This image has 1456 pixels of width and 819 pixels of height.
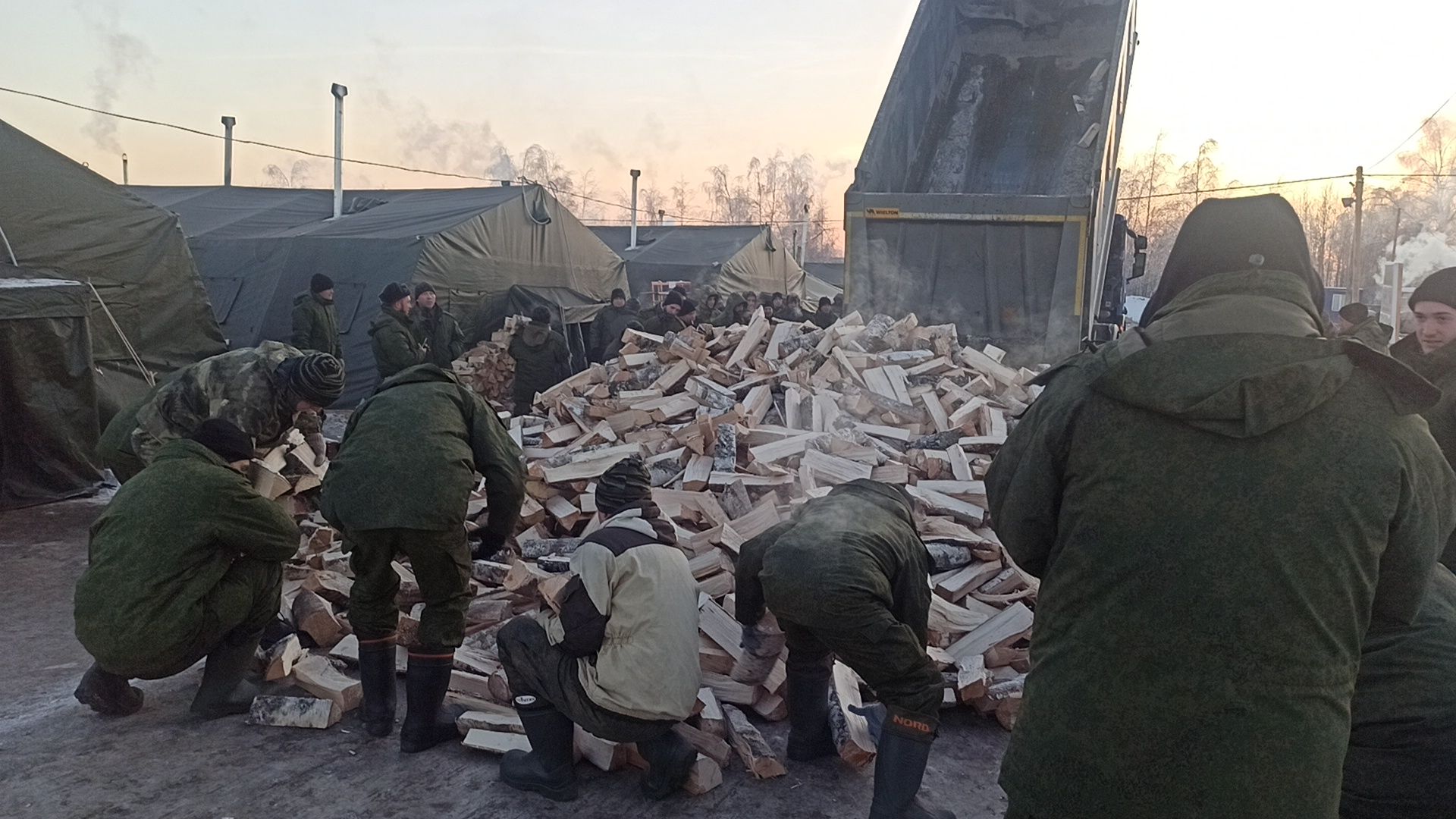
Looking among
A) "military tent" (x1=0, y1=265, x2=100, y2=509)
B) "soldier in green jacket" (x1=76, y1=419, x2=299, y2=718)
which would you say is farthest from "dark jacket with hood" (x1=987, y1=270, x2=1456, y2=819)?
"military tent" (x1=0, y1=265, x2=100, y2=509)

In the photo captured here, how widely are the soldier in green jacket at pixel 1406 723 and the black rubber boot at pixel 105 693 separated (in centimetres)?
464

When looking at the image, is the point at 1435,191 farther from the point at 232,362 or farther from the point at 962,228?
the point at 232,362

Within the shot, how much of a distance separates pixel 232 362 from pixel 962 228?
5.88m

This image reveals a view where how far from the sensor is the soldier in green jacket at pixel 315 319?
9.56m

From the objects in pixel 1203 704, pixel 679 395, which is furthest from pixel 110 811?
pixel 679 395

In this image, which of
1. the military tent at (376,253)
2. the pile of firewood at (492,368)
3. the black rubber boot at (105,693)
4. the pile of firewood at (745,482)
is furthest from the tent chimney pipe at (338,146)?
the black rubber boot at (105,693)

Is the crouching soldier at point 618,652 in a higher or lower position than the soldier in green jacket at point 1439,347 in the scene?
lower

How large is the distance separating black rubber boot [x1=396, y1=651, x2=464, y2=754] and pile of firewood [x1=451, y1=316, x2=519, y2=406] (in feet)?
29.4

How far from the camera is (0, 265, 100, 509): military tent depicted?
7730 millimetres

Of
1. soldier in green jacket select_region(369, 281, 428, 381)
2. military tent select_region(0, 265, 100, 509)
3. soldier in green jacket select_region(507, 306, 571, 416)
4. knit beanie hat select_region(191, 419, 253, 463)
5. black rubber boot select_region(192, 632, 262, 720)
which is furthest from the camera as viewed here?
soldier in green jacket select_region(507, 306, 571, 416)

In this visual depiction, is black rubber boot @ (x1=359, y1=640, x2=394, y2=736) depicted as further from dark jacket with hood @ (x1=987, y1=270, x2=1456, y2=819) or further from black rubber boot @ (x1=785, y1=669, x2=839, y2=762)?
dark jacket with hood @ (x1=987, y1=270, x2=1456, y2=819)

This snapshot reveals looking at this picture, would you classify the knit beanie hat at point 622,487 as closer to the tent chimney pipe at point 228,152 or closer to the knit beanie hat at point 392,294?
the knit beanie hat at point 392,294

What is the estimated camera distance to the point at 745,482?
5.52 m

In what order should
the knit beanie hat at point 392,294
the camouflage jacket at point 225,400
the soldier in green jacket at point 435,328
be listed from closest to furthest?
the camouflage jacket at point 225,400
the knit beanie hat at point 392,294
the soldier in green jacket at point 435,328
